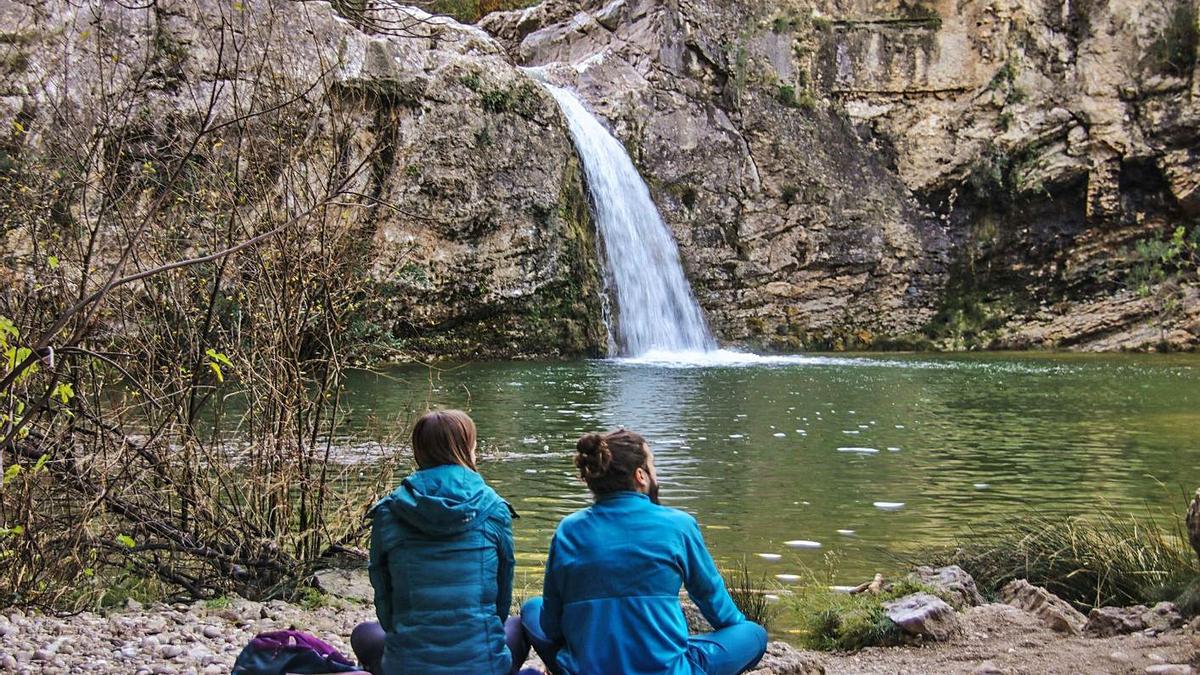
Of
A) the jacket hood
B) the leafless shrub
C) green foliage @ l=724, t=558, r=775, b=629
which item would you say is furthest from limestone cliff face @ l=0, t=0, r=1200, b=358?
the jacket hood

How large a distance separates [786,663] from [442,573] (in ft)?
5.49

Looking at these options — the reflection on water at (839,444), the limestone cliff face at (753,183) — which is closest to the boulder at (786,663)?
the reflection on water at (839,444)

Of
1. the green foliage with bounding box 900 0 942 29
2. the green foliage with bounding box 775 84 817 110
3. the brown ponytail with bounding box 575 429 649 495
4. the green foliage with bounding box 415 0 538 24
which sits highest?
the green foliage with bounding box 415 0 538 24

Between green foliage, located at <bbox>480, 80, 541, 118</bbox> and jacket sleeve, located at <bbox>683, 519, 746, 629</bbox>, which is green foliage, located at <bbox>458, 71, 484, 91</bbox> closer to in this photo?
green foliage, located at <bbox>480, 80, 541, 118</bbox>

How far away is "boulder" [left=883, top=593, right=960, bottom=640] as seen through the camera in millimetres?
4574

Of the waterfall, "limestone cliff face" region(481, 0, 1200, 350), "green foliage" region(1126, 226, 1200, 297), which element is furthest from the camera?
"limestone cliff face" region(481, 0, 1200, 350)

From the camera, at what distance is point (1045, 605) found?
478 centimetres

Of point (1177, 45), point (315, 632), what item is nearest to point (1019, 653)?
point (315, 632)

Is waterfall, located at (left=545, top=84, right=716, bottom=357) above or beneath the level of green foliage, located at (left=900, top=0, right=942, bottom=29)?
beneath

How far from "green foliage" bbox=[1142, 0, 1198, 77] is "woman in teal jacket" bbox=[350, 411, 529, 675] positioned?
3219 centimetres

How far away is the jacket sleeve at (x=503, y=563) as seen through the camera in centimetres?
321

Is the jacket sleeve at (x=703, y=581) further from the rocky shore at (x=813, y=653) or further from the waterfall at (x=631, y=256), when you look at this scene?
the waterfall at (x=631, y=256)

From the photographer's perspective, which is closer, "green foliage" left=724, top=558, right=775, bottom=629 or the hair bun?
the hair bun

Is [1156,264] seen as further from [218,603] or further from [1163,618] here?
[218,603]
